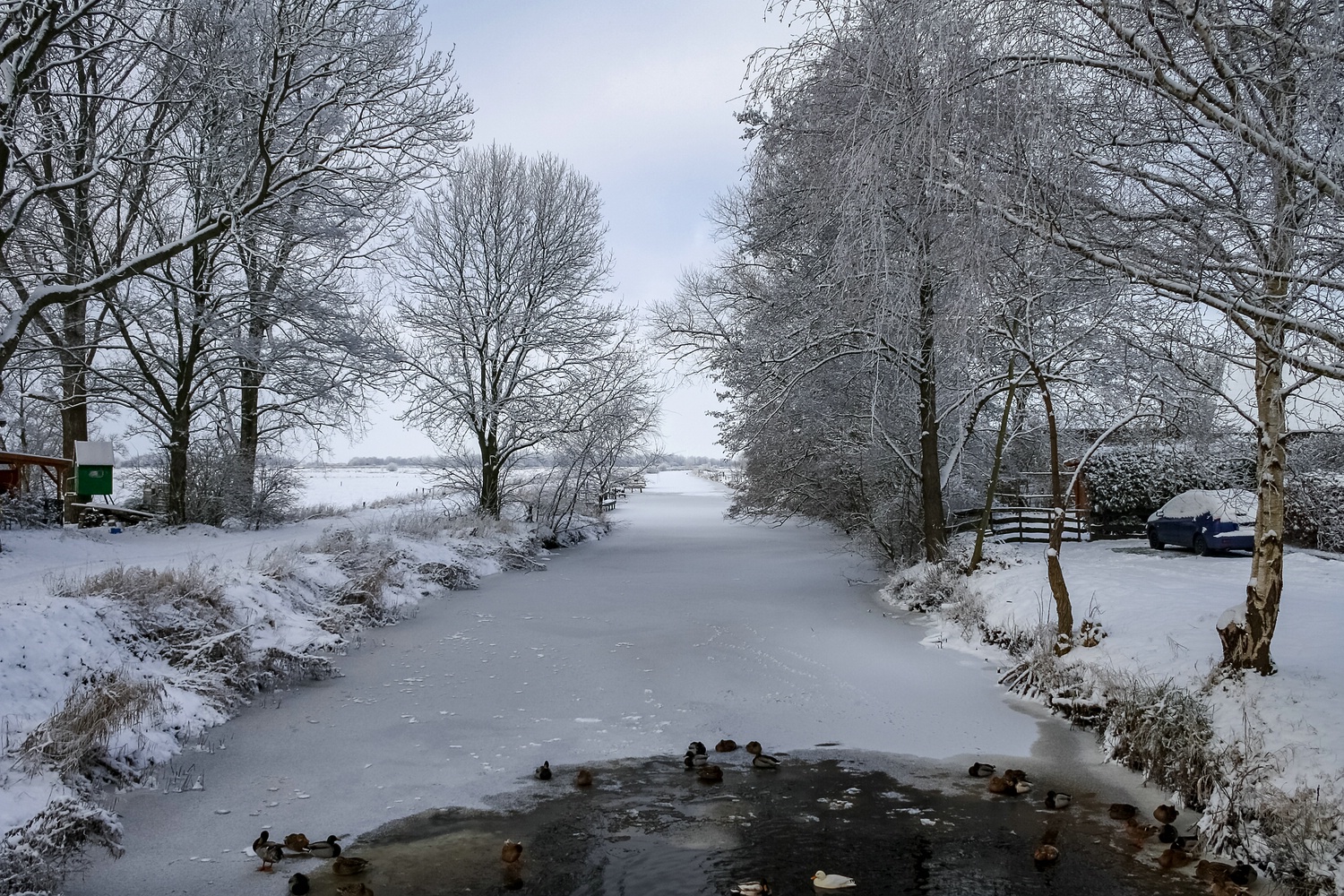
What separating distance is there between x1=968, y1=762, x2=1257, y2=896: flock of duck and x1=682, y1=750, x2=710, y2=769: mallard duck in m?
2.04

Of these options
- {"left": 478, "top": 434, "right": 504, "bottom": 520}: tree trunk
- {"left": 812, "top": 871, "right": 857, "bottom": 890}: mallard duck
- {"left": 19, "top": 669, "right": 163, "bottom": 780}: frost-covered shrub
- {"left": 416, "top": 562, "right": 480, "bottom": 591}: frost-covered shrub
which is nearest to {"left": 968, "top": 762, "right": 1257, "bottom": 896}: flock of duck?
{"left": 812, "top": 871, "right": 857, "bottom": 890}: mallard duck

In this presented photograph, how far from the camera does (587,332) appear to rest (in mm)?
20625

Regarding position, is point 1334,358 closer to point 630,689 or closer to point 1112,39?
point 1112,39

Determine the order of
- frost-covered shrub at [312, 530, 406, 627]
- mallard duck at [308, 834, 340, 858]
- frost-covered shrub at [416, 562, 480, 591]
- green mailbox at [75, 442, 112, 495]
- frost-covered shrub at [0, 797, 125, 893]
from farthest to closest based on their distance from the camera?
green mailbox at [75, 442, 112, 495] < frost-covered shrub at [416, 562, 480, 591] < frost-covered shrub at [312, 530, 406, 627] < mallard duck at [308, 834, 340, 858] < frost-covered shrub at [0, 797, 125, 893]

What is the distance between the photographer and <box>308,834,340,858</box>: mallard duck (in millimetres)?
4395

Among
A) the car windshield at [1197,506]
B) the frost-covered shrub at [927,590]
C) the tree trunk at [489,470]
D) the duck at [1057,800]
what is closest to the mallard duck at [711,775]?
the duck at [1057,800]

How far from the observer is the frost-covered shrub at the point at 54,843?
3889mm

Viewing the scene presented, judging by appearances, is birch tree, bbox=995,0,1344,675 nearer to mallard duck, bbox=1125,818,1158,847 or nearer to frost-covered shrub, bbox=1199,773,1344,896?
frost-covered shrub, bbox=1199,773,1344,896

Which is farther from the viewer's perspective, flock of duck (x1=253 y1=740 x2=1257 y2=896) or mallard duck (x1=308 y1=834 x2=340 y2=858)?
mallard duck (x1=308 y1=834 x2=340 y2=858)

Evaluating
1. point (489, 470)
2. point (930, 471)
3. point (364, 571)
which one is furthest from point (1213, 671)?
point (489, 470)

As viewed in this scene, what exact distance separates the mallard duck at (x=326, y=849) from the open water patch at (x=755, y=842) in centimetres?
14

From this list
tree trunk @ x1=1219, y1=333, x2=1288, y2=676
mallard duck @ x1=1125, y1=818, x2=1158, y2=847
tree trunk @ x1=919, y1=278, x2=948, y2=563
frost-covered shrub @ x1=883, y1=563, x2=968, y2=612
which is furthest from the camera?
tree trunk @ x1=919, y1=278, x2=948, y2=563

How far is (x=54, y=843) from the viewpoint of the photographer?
4.23m

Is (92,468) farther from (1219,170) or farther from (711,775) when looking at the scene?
(1219,170)
